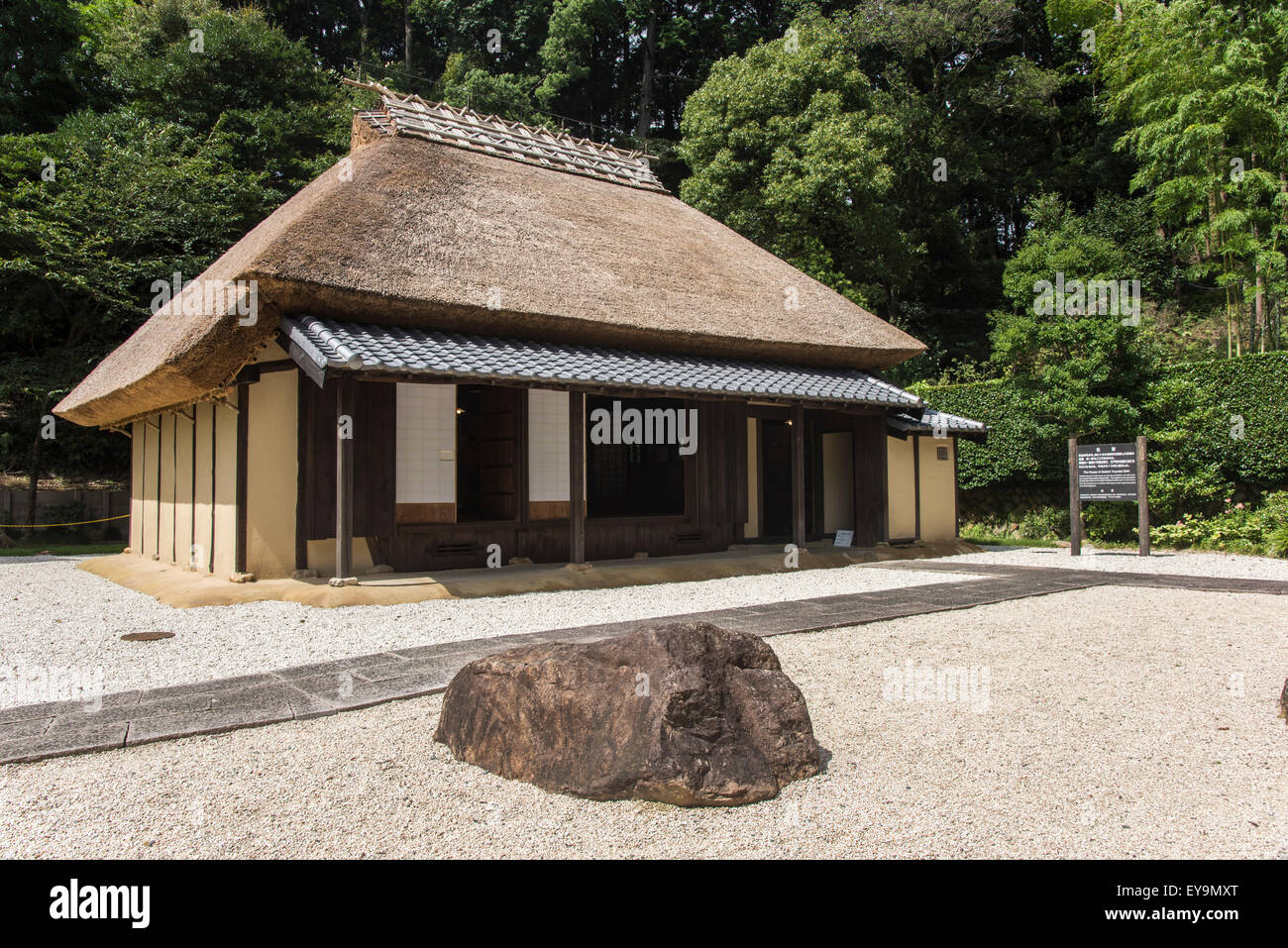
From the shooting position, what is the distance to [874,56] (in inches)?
866

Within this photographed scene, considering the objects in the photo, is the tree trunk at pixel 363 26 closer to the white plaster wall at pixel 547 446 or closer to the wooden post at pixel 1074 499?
the white plaster wall at pixel 547 446

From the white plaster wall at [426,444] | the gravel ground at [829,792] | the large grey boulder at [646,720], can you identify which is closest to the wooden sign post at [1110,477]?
the gravel ground at [829,792]

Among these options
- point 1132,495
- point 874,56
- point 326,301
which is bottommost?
point 1132,495

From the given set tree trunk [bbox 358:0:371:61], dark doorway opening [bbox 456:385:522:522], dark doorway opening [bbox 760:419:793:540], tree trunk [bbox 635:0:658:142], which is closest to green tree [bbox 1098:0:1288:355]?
dark doorway opening [bbox 760:419:793:540]

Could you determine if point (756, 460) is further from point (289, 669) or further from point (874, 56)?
point (874, 56)

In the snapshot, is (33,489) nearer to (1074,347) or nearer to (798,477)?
(798,477)

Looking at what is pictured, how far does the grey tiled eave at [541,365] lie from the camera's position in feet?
21.9

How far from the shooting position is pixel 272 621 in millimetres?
6160

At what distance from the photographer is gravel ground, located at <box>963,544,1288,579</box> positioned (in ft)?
29.6

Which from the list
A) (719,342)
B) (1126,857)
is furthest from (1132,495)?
(1126,857)

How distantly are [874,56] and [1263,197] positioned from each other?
1088cm

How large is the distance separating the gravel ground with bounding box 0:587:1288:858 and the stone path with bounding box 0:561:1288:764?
0.15 metres

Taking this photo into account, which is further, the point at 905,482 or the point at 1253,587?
the point at 905,482

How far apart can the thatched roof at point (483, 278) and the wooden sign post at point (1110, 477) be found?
2.84 metres
